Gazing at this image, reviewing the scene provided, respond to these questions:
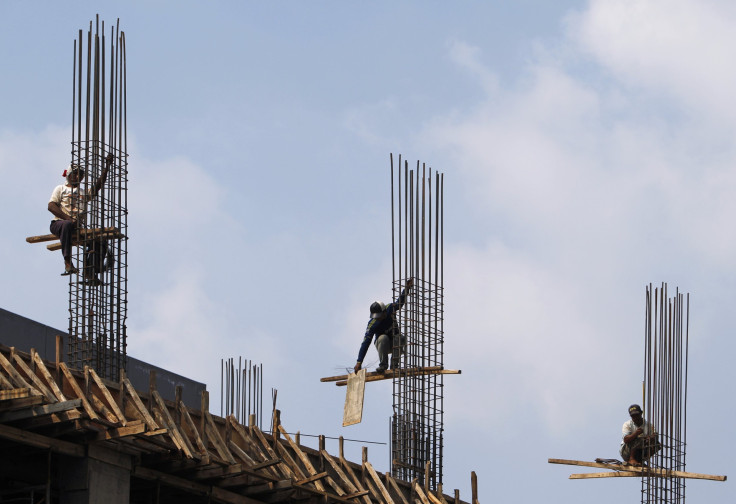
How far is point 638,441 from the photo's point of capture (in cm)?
3272

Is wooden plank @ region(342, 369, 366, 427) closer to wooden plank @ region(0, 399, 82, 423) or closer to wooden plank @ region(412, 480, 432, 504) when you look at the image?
wooden plank @ region(412, 480, 432, 504)

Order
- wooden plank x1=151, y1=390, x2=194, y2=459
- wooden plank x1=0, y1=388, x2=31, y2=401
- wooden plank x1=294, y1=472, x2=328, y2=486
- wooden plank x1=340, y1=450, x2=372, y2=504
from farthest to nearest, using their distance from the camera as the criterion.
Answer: wooden plank x1=340, y1=450, x2=372, y2=504, wooden plank x1=294, y1=472, x2=328, y2=486, wooden plank x1=151, y1=390, x2=194, y2=459, wooden plank x1=0, y1=388, x2=31, y2=401

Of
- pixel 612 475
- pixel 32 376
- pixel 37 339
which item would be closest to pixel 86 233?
pixel 37 339

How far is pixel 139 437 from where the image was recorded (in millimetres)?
21656

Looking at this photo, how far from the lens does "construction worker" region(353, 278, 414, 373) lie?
1332 inches

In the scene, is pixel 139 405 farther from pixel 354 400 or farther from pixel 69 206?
pixel 354 400

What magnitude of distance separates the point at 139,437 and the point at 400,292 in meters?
14.0

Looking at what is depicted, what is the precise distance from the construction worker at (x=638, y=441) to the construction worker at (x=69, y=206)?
1302cm

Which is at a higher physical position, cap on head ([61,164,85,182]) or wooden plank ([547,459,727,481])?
cap on head ([61,164,85,182])

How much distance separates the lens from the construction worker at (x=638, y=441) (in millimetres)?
32656

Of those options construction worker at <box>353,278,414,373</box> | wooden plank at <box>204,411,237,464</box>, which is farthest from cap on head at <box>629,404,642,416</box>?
wooden plank at <box>204,411,237,464</box>

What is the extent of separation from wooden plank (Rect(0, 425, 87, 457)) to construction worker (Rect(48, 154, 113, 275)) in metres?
8.59

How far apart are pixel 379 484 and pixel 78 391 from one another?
789cm

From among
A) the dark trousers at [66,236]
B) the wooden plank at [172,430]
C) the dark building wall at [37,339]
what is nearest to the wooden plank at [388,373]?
the dark building wall at [37,339]
